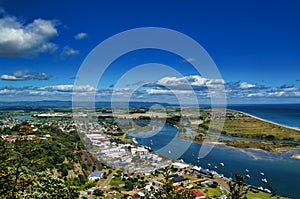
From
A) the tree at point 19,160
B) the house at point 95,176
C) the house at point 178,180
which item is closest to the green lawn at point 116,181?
the house at point 95,176

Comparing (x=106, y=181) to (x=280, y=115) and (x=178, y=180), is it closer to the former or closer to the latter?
(x=178, y=180)

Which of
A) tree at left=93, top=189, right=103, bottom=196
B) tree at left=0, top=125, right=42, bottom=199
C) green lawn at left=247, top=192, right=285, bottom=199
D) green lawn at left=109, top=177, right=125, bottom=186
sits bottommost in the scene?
green lawn at left=247, top=192, right=285, bottom=199

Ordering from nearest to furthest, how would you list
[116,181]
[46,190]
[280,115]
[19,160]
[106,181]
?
[19,160]
[46,190]
[116,181]
[106,181]
[280,115]

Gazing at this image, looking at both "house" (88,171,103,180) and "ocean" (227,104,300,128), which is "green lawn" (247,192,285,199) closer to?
"house" (88,171,103,180)

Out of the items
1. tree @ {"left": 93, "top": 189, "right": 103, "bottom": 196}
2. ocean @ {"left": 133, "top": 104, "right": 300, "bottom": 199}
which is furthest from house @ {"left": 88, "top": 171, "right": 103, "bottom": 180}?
ocean @ {"left": 133, "top": 104, "right": 300, "bottom": 199}

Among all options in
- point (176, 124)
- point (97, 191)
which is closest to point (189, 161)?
point (97, 191)

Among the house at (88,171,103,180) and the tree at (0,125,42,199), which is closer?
the tree at (0,125,42,199)

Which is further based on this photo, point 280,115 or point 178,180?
point 280,115

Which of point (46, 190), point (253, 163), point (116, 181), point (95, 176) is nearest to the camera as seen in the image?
point (46, 190)

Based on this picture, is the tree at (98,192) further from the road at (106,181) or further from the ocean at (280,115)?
the ocean at (280,115)

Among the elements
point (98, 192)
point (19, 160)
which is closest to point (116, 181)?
point (98, 192)

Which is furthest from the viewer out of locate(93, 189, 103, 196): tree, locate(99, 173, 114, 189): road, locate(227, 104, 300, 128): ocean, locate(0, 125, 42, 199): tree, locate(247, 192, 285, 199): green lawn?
locate(227, 104, 300, 128): ocean

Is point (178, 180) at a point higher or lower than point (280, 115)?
lower
